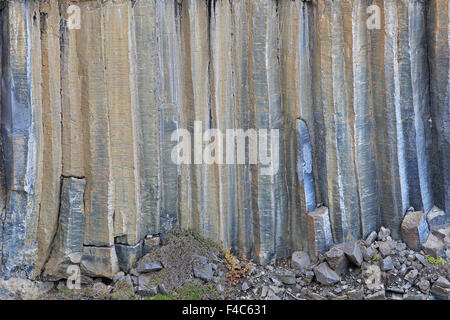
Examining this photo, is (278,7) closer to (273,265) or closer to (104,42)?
(104,42)

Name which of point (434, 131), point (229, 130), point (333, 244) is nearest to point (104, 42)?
point (229, 130)

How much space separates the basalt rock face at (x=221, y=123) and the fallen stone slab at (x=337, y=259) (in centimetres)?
37


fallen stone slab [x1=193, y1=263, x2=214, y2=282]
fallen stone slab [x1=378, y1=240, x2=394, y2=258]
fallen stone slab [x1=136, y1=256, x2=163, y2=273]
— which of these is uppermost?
fallen stone slab [x1=378, y1=240, x2=394, y2=258]

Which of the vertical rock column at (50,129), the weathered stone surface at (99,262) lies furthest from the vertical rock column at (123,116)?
the vertical rock column at (50,129)

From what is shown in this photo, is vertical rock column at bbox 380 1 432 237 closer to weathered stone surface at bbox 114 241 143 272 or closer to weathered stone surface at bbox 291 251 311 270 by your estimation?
weathered stone surface at bbox 291 251 311 270

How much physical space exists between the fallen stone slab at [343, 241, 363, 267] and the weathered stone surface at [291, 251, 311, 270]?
2.16ft

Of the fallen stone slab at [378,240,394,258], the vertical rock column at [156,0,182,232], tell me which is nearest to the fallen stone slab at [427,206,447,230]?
the fallen stone slab at [378,240,394,258]

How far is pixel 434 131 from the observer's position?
9.73 metres

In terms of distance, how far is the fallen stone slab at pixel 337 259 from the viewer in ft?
30.4

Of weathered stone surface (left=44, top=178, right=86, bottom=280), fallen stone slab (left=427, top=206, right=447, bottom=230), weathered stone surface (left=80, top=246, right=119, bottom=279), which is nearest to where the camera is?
weathered stone surface (left=44, top=178, right=86, bottom=280)

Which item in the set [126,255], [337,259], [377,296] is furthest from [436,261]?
[126,255]

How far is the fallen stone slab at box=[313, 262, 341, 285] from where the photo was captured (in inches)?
364

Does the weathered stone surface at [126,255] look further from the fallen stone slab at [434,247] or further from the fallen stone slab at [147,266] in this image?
the fallen stone slab at [434,247]

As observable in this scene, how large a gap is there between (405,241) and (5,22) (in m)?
6.97
